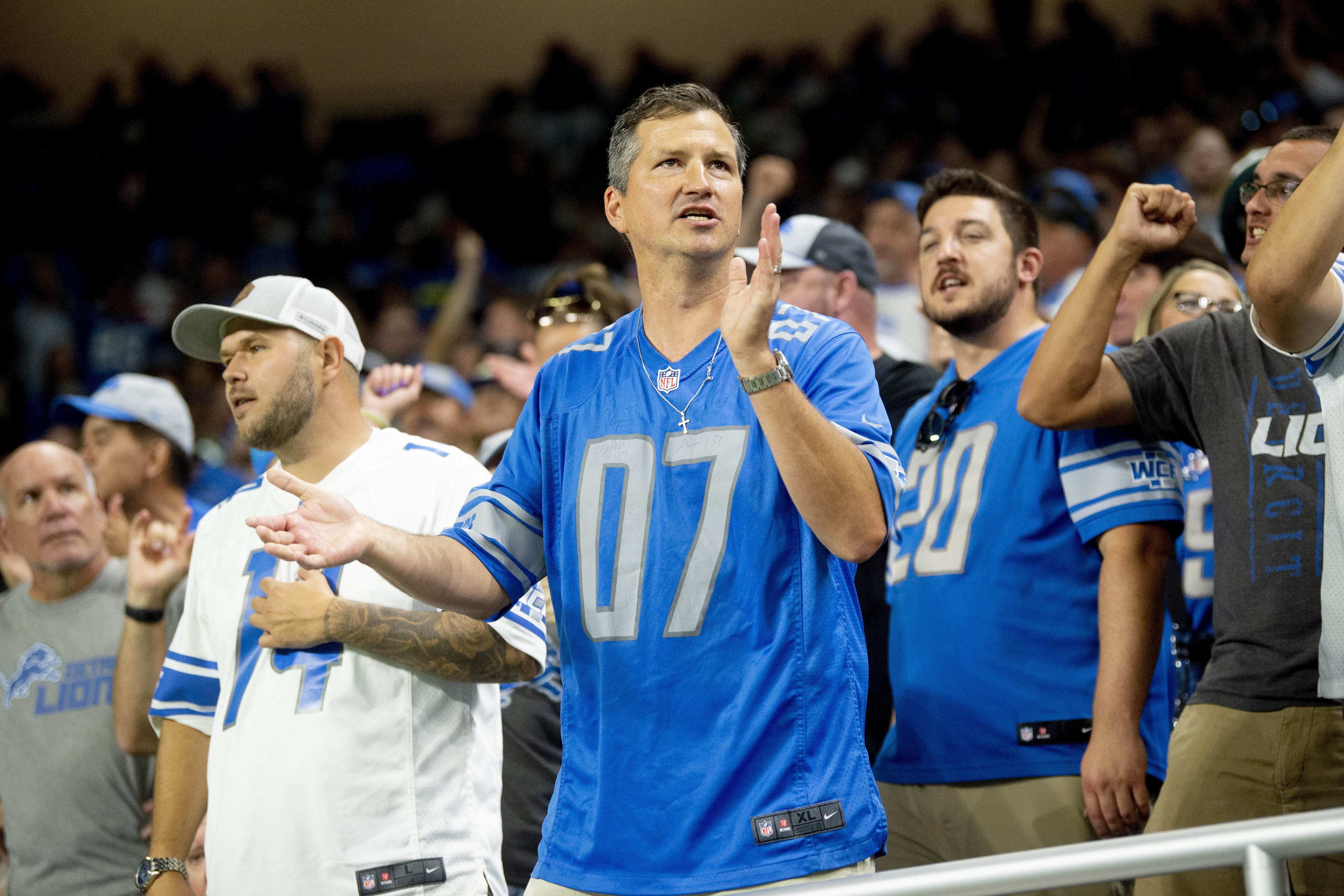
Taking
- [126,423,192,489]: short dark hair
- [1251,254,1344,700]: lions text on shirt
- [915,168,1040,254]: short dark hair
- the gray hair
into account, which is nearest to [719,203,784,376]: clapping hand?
[1251,254,1344,700]: lions text on shirt

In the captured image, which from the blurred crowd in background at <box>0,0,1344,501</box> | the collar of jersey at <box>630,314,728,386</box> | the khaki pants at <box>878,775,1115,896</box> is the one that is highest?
the blurred crowd in background at <box>0,0,1344,501</box>

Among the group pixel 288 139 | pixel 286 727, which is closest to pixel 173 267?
pixel 288 139

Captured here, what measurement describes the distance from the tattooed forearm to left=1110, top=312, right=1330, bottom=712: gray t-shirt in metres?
1.58

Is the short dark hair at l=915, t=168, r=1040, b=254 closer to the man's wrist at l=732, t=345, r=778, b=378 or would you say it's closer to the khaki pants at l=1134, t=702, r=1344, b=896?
the khaki pants at l=1134, t=702, r=1344, b=896

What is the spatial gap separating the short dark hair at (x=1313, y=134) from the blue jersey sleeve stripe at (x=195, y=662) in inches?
111

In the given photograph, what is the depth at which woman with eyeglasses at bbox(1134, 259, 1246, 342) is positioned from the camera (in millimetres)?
3760

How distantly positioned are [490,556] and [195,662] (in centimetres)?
121

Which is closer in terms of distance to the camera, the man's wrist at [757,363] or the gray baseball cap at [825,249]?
the man's wrist at [757,363]

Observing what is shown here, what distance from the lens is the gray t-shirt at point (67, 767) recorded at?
3811mm

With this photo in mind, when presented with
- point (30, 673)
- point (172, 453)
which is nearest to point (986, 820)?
point (30, 673)

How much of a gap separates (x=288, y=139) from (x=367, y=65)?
45.7 inches

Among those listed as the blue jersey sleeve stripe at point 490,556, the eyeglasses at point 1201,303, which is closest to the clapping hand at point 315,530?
the blue jersey sleeve stripe at point 490,556

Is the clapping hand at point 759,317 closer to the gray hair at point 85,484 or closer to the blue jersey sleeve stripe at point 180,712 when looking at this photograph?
the blue jersey sleeve stripe at point 180,712

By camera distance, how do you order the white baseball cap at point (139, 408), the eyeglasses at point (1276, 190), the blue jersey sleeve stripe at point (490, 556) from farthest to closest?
the white baseball cap at point (139, 408) → the eyeglasses at point (1276, 190) → the blue jersey sleeve stripe at point (490, 556)
